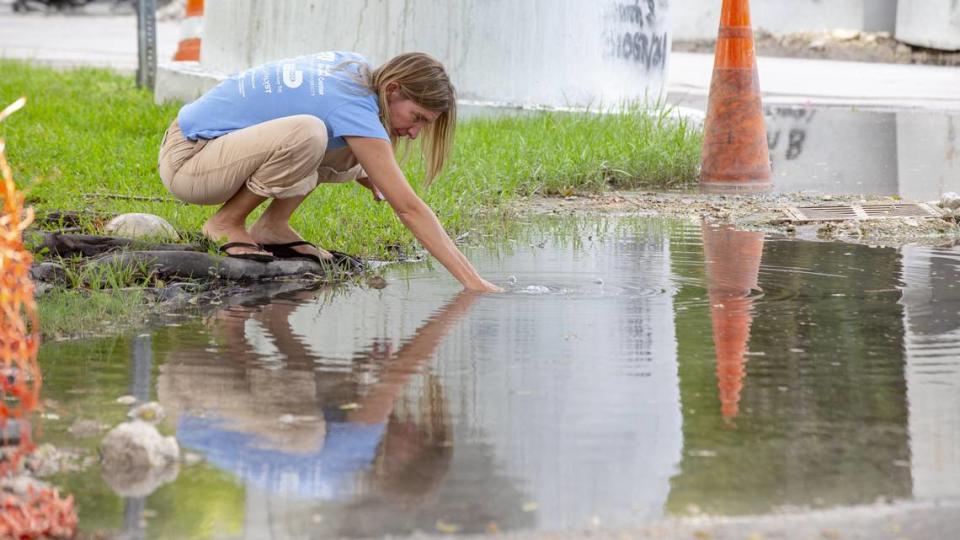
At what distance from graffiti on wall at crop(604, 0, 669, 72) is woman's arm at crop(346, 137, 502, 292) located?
5489 mm

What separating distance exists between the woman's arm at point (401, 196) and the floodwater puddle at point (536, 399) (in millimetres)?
193

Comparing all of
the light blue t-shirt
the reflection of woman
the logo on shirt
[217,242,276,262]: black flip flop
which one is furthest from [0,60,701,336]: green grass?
the logo on shirt

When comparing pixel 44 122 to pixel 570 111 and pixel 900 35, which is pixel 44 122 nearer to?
pixel 570 111

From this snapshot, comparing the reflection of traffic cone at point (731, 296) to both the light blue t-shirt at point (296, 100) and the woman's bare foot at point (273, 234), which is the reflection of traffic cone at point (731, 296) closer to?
the light blue t-shirt at point (296, 100)

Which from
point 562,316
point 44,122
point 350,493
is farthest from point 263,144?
point 44,122

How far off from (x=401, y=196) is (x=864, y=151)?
602cm

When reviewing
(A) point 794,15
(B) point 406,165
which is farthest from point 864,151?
(A) point 794,15

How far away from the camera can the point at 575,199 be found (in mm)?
7996

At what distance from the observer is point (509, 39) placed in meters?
10.3

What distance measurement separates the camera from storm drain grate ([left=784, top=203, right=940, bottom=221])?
7.22 m

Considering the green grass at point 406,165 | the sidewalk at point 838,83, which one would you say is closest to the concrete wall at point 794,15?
the sidewalk at point 838,83

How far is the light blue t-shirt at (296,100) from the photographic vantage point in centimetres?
536

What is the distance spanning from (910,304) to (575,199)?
295cm

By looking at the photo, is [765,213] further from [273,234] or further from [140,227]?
[140,227]
